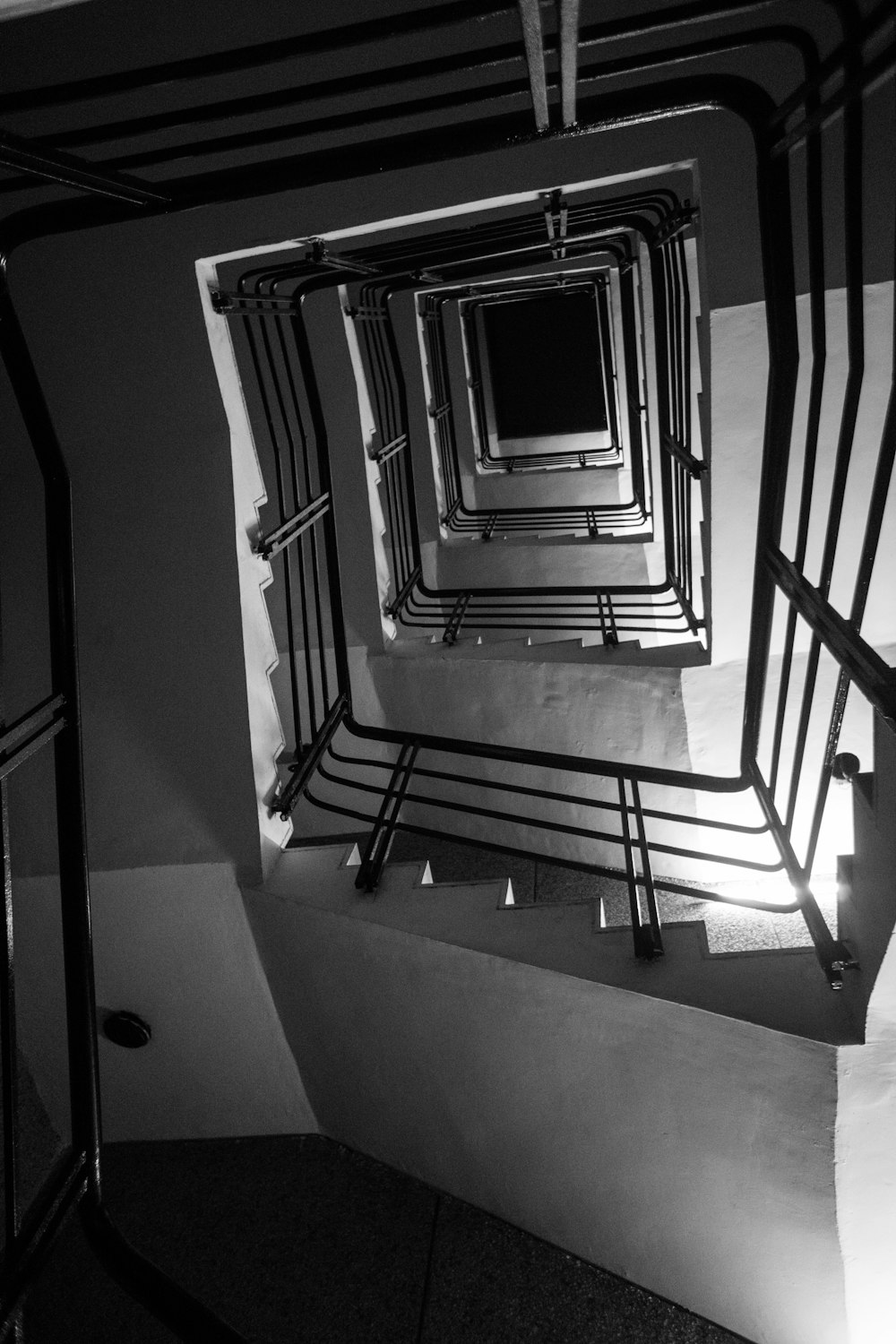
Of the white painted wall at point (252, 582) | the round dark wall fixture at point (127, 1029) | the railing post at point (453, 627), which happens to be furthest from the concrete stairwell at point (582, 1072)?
the railing post at point (453, 627)

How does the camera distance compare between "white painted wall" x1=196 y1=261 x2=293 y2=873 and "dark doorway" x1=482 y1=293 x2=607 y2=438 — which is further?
"dark doorway" x1=482 y1=293 x2=607 y2=438

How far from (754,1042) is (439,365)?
4.94 m

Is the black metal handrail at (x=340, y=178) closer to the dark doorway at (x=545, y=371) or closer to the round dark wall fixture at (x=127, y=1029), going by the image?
the round dark wall fixture at (x=127, y=1029)

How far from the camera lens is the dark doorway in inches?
330

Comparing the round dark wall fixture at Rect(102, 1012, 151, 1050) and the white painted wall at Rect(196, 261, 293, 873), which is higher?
the white painted wall at Rect(196, 261, 293, 873)

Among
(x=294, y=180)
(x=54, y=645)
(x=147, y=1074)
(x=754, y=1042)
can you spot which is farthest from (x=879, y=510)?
(x=147, y=1074)

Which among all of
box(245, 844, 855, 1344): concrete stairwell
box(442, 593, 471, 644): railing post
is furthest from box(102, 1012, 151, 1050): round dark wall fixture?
box(442, 593, 471, 644): railing post

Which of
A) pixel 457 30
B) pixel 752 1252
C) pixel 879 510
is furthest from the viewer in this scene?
pixel 457 30

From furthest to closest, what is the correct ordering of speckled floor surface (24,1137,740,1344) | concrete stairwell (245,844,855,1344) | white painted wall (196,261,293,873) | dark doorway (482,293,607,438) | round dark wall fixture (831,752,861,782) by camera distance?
dark doorway (482,293,607,438)
white painted wall (196,261,293,873)
speckled floor surface (24,1137,740,1344)
concrete stairwell (245,844,855,1344)
round dark wall fixture (831,752,861,782)

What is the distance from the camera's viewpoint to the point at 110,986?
2.66 m

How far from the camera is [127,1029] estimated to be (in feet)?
8.73

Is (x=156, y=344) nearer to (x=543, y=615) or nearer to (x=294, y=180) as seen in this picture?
(x=294, y=180)

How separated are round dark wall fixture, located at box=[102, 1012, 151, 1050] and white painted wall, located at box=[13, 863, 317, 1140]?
23mm

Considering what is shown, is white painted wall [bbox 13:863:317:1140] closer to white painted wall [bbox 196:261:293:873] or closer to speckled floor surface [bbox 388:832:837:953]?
white painted wall [bbox 196:261:293:873]
